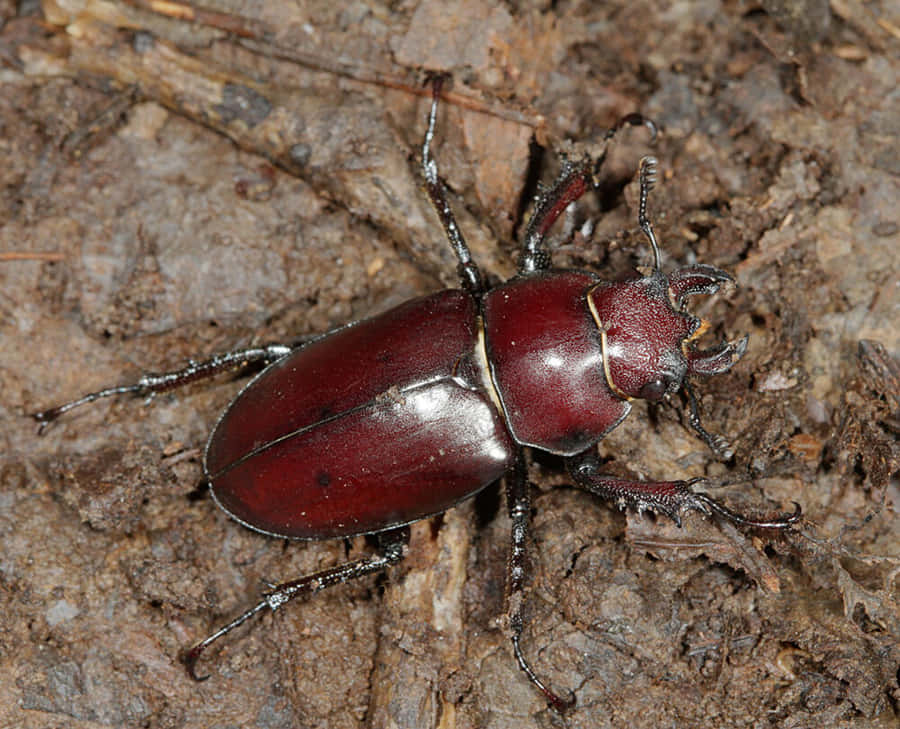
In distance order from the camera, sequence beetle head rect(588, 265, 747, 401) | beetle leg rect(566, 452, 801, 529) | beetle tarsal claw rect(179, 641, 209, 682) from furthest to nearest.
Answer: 1. beetle tarsal claw rect(179, 641, 209, 682)
2. beetle head rect(588, 265, 747, 401)
3. beetle leg rect(566, 452, 801, 529)

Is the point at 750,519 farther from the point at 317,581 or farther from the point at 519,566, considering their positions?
the point at 317,581

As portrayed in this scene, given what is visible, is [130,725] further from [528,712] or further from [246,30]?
[246,30]

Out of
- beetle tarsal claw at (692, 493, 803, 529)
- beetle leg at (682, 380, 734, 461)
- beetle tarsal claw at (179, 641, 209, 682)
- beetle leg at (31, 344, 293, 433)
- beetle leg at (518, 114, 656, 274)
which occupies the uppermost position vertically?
beetle leg at (518, 114, 656, 274)

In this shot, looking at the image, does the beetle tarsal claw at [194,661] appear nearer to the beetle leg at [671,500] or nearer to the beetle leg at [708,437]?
the beetle leg at [671,500]

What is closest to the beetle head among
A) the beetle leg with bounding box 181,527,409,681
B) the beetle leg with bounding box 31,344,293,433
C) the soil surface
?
the soil surface

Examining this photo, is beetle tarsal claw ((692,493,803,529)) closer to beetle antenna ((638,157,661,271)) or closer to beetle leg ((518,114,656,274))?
beetle antenna ((638,157,661,271))

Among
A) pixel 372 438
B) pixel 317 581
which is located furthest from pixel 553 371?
pixel 317 581

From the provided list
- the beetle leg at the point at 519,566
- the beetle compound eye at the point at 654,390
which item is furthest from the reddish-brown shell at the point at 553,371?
the beetle leg at the point at 519,566
